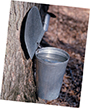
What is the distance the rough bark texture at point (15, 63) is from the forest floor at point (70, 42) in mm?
704

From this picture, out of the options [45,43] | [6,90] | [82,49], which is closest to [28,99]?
[6,90]

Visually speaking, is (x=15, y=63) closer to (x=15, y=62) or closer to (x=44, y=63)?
(x=15, y=62)

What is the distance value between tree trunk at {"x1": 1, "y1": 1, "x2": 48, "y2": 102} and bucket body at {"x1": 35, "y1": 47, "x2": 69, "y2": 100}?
0.81ft

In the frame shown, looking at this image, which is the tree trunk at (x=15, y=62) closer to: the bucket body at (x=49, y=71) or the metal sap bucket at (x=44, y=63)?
A: the metal sap bucket at (x=44, y=63)

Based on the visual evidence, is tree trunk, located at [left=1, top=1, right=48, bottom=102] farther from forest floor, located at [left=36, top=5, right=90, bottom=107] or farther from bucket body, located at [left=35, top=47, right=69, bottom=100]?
forest floor, located at [left=36, top=5, right=90, bottom=107]

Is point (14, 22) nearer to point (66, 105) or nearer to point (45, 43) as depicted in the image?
point (66, 105)

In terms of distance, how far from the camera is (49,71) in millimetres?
2117

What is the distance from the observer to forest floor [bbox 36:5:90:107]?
285cm

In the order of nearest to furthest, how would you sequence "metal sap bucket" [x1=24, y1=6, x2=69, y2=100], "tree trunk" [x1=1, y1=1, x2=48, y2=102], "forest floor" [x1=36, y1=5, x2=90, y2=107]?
1. "tree trunk" [x1=1, y1=1, x2=48, y2=102]
2. "metal sap bucket" [x1=24, y1=6, x2=69, y2=100]
3. "forest floor" [x1=36, y1=5, x2=90, y2=107]

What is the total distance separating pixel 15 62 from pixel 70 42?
3463 millimetres

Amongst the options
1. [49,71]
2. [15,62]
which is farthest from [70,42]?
[15,62]

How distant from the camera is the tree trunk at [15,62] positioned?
5.39ft

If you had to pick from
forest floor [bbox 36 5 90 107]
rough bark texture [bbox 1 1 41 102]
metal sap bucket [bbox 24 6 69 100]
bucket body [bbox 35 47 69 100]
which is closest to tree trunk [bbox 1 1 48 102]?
rough bark texture [bbox 1 1 41 102]

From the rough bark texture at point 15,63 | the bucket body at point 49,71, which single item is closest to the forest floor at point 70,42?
the bucket body at point 49,71
